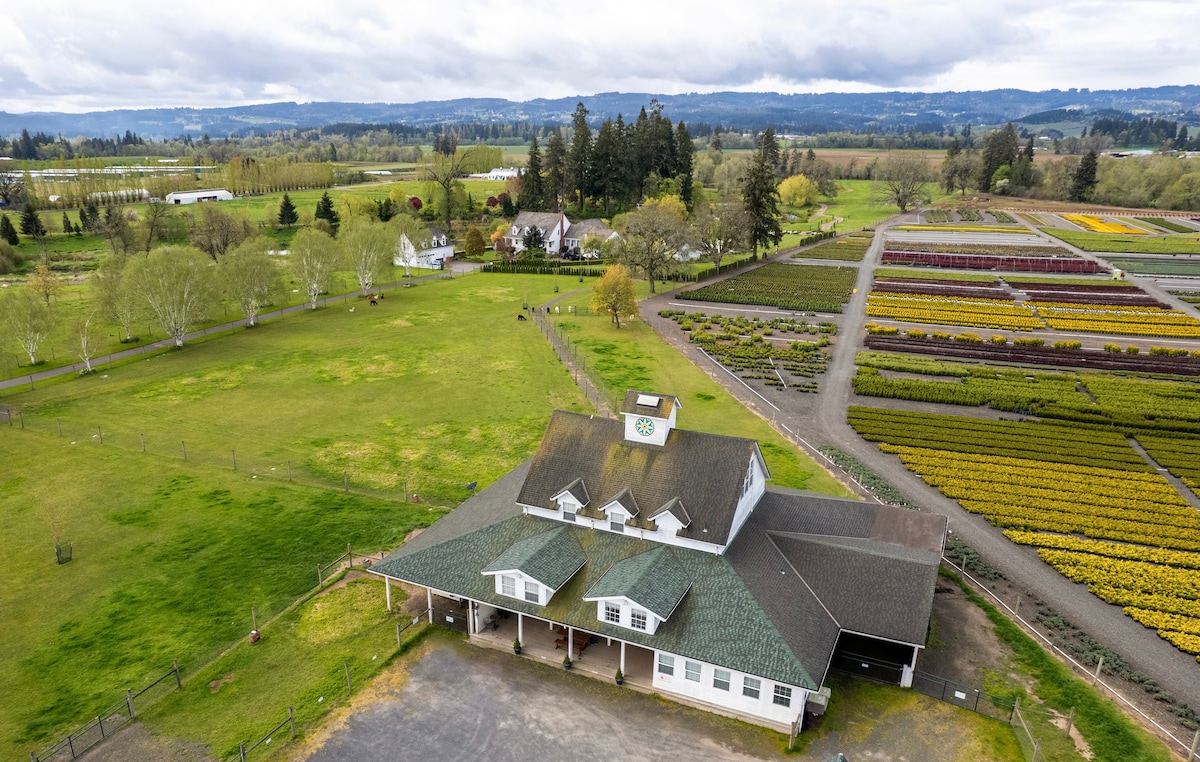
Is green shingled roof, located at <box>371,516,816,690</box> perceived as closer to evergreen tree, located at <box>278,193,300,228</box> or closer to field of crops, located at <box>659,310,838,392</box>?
field of crops, located at <box>659,310,838,392</box>

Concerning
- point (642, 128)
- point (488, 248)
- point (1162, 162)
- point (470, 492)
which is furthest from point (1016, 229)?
point (470, 492)

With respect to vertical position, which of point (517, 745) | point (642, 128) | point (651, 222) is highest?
point (642, 128)

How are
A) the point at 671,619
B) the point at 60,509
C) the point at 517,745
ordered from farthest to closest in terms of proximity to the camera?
1. the point at 60,509
2. the point at 671,619
3. the point at 517,745

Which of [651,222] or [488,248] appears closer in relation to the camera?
[651,222]

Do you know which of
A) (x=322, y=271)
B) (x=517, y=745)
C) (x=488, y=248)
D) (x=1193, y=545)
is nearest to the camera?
(x=517, y=745)

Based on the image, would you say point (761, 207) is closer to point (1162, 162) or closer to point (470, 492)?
point (470, 492)

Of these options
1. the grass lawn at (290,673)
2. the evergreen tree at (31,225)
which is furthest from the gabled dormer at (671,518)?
the evergreen tree at (31,225)

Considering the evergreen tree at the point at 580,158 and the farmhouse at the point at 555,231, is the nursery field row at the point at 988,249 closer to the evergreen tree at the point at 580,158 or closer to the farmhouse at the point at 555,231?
the farmhouse at the point at 555,231
